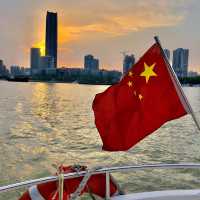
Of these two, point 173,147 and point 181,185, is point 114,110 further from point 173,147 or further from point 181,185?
point 173,147

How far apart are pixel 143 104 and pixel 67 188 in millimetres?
1617

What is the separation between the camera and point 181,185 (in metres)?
15.5

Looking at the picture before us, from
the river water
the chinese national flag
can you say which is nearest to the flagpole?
the chinese national flag

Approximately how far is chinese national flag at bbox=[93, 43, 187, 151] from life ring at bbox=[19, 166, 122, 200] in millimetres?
647

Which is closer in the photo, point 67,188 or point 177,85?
point 67,188

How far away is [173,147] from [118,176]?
35.4 ft

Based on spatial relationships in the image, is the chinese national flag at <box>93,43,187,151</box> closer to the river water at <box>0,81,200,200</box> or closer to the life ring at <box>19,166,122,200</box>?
the life ring at <box>19,166,122,200</box>

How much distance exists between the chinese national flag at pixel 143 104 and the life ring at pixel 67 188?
2.12 feet

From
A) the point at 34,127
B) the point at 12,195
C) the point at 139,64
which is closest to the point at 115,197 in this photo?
the point at 139,64

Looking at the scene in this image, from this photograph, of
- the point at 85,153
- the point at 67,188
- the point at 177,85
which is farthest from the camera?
the point at 85,153

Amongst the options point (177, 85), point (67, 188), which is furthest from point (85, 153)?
point (177, 85)

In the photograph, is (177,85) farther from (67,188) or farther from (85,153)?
(85,153)

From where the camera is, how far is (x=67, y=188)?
538cm

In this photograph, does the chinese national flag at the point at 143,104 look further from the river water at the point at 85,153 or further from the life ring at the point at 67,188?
the river water at the point at 85,153
